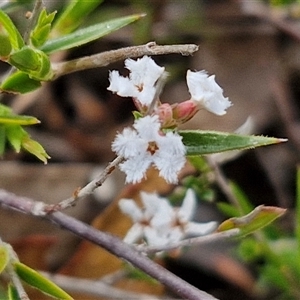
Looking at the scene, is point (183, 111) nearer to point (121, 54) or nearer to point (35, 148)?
point (121, 54)

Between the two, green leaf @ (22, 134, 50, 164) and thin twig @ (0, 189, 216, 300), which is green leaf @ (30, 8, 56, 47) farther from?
thin twig @ (0, 189, 216, 300)

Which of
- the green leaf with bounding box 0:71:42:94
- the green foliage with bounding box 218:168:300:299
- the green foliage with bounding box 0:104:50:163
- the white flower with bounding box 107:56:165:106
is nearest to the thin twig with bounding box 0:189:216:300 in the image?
the green foliage with bounding box 0:104:50:163

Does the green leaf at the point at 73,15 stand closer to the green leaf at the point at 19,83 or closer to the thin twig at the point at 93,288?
the green leaf at the point at 19,83

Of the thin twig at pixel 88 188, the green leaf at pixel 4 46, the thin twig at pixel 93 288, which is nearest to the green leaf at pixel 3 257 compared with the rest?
the thin twig at pixel 88 188

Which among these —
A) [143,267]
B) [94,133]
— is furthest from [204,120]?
[143,267]

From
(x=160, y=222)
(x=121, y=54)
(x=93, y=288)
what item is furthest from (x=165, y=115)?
(x=93, y=288)
